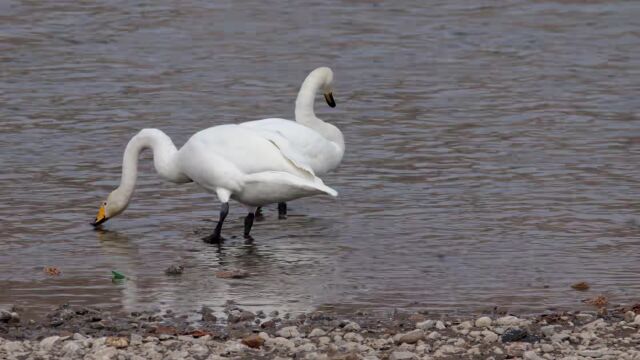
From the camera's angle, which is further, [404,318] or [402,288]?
[402,288]

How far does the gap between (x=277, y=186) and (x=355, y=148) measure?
2.99m

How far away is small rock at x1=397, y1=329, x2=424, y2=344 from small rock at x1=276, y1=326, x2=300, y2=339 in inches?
20.0

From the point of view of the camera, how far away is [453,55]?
18.4 m

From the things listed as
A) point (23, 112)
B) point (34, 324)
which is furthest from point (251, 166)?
point (23, 112)

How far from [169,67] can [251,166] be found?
23.0 feet

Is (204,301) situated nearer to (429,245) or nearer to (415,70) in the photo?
(429,245)

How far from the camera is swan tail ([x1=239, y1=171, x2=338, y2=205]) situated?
10891mm

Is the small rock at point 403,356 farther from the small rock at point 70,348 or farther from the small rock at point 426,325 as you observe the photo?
the small rock at point 70,348

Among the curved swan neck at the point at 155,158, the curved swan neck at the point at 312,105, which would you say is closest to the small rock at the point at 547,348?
the curved swan neck at the point at 155,158

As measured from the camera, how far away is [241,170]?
431 inches

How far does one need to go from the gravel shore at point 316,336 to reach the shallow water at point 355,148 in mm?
494

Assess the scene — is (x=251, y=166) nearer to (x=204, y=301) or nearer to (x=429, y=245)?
(x=429, y=245)

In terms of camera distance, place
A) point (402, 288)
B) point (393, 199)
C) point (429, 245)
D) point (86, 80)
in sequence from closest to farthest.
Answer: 1. point (402, 288)
2. point (429, 245)
3. point (393, 199)
4. point (86, 80)

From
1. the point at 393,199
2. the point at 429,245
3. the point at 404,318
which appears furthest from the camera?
the point at 393,199
